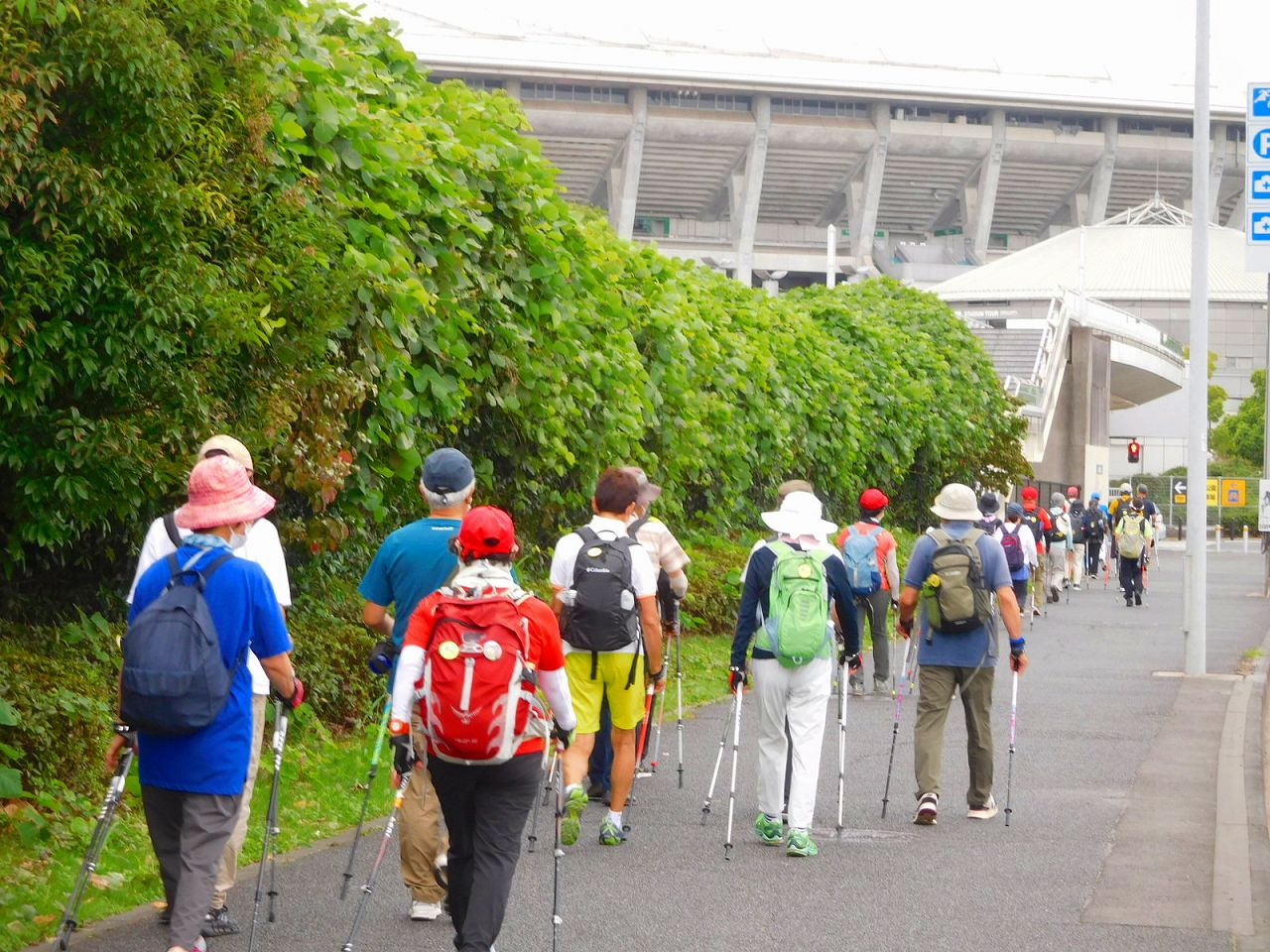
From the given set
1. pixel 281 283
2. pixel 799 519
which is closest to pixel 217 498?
pixel 281 283

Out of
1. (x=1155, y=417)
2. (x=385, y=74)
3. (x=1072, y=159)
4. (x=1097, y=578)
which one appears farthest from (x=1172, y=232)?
(x=385, y=74)

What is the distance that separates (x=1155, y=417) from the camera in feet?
330

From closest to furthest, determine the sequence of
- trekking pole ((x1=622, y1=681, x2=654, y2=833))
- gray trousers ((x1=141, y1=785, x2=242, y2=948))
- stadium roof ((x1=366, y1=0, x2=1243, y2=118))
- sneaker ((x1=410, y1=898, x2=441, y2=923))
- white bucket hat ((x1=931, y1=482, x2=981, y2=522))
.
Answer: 1. gray trousers ((x1=141, y1=785, x2=242, y2=948))
2. sneaker ((x1=410, y1=898, x2=441, y2=923))
3. trekking pole ((x1=622, y1=681, x2=654, y2=833))
4. white bucket hat ((x1=931, y1=482, x2=981, y2=522))
5. stadium roof ((x1=366, y1=0, x2=1243, y2=118))

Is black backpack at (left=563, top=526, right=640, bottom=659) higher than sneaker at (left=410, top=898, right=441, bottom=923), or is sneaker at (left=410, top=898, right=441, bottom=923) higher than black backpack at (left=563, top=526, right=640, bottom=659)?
black backpack at (left=563, top=526, right=640, bottom=659)

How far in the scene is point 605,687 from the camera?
8867mm

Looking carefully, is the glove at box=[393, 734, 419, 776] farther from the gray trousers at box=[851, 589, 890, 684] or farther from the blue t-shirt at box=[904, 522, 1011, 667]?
the gray trousers at box=[851, 589, 890, 684]

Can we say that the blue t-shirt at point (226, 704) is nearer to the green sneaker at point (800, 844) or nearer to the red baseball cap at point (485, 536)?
the red baseball cap at point (485, 536)

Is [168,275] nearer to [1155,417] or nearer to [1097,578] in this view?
[1097,578]

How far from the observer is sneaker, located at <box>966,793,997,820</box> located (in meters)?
10.1

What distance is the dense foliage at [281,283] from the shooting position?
326 inches

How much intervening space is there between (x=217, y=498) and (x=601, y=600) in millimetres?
3116

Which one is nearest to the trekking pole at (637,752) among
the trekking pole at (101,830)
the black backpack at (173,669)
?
the trekking pole at (101,830)

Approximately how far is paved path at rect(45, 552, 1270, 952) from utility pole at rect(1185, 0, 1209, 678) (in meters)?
4.59

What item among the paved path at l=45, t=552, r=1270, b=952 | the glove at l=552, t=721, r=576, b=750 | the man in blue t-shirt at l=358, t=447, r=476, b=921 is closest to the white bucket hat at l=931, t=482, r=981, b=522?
the paved path at l=45, t=552, r=1270, b=952
